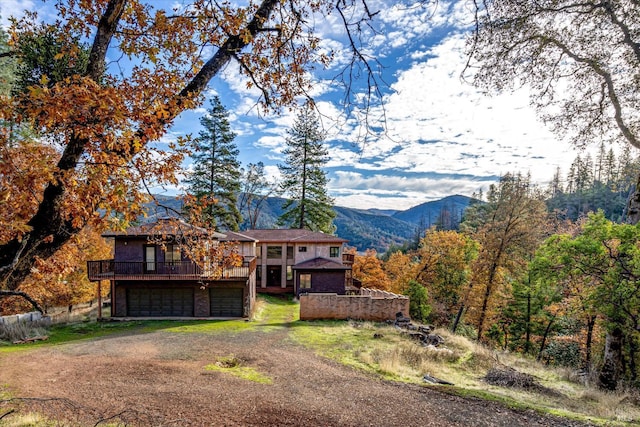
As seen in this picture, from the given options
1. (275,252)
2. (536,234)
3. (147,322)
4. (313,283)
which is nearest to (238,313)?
(147,322)

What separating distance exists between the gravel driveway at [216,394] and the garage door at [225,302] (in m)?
7.36

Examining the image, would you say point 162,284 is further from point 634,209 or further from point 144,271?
point 634,209

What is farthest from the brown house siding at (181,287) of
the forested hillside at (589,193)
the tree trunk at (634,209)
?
the forested hillside at (589,193)

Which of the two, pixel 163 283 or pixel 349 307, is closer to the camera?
pixel 349 307

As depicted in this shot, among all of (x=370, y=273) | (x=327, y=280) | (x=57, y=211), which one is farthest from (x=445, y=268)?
(x=57, y=211)

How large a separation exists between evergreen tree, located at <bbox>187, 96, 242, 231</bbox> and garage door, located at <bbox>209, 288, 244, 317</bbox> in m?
14.4

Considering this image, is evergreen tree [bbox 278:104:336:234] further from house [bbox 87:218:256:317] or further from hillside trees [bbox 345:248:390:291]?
house [bbox 87:218:256:317]

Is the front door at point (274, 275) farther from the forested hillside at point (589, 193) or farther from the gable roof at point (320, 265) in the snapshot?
the forested hillside at point (589, 193)

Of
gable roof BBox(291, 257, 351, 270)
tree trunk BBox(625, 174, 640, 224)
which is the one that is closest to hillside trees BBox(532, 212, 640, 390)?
tree trunk BBox(625, 174, 640, 224)

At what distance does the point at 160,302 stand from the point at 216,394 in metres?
13.7

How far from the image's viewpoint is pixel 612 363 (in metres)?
11.4

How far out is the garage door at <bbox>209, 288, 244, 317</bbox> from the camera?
20.2m

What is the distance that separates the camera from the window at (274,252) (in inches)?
1192

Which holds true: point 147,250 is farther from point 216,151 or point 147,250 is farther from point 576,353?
point 576,353
